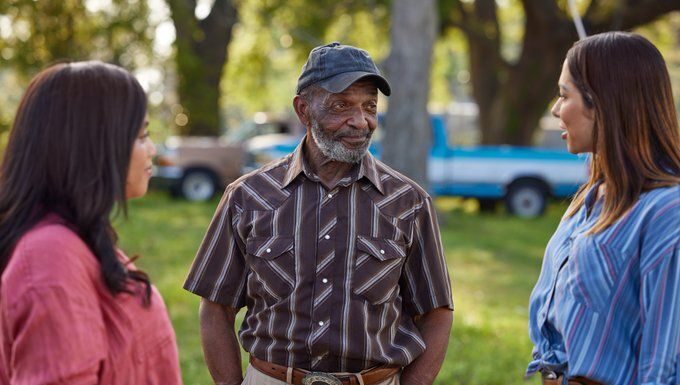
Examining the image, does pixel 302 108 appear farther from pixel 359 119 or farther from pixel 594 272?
pixel 594 272

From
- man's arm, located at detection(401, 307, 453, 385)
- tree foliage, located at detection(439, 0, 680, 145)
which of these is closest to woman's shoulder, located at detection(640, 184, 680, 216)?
man's arm, located at detection(401, 307, 453, 385)

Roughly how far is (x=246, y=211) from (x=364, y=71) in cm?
66

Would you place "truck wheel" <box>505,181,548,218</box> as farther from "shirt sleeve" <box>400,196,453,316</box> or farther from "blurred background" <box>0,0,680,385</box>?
"shirt sleeve" <box>400,196,453,316</box>

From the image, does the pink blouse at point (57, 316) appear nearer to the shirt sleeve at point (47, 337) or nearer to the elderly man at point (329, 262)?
the shirt sleeve at point (47, 337)

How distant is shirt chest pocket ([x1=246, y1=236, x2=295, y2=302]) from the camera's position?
11.7 feet

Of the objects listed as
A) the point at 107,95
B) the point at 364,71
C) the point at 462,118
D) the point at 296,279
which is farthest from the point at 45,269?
the point at 462,118

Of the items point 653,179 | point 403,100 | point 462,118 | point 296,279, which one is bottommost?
point 462,118

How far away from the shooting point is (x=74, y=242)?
2.57 metres

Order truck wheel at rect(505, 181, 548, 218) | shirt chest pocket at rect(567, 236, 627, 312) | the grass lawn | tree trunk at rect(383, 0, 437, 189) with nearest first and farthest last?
shirt chest pocket at rect(567, 236, 627, 312), the grass lawn, tree trunk at rect(383, 0, 437, 189), truck wheel at rect(505, 181, 548, 218)

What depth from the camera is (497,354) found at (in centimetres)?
812

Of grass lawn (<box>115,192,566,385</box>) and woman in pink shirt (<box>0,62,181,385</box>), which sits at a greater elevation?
woman in pink shirt (<box>0,62,181,385</box>)

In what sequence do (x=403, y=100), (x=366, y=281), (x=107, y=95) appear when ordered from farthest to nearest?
1. (x=403, y=100)
2. (x=366, y=281)
3. (x=107, y=95)

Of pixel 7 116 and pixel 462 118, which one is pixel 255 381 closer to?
pixel 7 116

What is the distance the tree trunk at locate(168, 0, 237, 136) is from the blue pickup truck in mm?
4788
